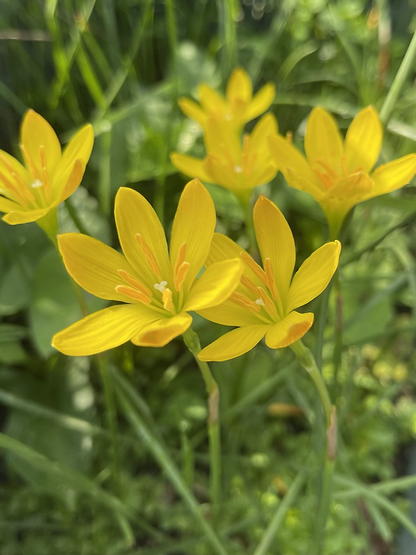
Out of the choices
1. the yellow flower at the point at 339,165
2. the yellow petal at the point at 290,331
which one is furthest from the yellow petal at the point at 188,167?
the yellow petal at the point at 290,331

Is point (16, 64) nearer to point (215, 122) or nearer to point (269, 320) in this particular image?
point (215, 122)

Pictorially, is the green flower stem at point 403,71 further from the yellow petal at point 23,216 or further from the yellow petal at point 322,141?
the yellow petal at point 23,216

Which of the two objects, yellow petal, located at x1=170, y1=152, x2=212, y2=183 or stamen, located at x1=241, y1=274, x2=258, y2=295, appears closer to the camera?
stamen, located at x1=241, y1=274, x2=258, y2=295

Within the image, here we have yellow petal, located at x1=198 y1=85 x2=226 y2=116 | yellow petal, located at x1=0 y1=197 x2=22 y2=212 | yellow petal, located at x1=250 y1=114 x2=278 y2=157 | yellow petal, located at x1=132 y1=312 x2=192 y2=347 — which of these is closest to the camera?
yellow petal, located at x1=132 y1=312 x2=192 y2=347

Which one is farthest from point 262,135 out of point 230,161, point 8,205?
point 8,205

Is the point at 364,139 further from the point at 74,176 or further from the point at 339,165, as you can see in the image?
the point at 74,176

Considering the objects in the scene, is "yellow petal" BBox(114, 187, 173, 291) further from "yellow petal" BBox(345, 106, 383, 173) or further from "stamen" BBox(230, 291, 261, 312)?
"yellow petal" BBox(345, 106, 383, 173)

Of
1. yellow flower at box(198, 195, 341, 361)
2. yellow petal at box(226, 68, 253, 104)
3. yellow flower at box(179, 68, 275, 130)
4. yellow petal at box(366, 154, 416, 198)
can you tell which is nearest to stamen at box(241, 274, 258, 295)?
yellow flower at box(198, 195, 341, 361)
